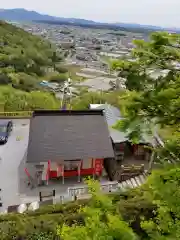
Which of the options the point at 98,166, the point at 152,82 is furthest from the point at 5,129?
the point at 152,82

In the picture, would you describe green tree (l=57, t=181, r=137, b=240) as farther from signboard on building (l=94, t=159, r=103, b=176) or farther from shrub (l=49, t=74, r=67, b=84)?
shrub (l=49, t=74, r=67, b=84)

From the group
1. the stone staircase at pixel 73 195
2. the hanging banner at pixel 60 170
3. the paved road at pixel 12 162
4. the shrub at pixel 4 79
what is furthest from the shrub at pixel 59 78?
the stone staircase at pixel 73 195

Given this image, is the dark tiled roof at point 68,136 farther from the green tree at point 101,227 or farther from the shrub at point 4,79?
the shrub at point 4,79

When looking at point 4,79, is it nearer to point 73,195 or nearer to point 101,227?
point 73,195

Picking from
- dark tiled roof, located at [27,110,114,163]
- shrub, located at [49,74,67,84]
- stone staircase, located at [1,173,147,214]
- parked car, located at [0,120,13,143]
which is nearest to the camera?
stone staircase, located at [1,173,147,214]

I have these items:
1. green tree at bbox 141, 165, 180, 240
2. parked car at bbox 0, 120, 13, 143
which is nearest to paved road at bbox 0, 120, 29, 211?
parked car at bbox 0, 120, 13, 143

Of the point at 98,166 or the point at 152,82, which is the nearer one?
the point at 152,82
